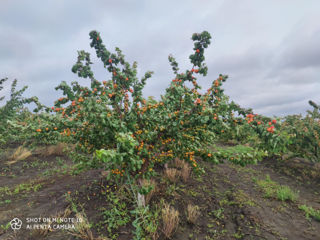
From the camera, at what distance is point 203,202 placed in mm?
5062

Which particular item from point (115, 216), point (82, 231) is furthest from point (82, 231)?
point (115, 216)

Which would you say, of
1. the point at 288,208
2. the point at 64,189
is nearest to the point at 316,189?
the point at 288,208

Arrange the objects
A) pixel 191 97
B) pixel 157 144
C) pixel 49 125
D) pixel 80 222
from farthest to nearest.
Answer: pixel 157 144 → pixel 80 222 → pixel 191 97 → pixel 49 125

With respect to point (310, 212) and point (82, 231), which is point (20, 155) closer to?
point (82, 231)

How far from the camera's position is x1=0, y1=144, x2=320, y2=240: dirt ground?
159 inches

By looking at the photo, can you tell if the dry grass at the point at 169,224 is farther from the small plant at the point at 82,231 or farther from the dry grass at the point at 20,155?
the dry grass at the point at 20,155

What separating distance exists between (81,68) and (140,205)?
3703 mm

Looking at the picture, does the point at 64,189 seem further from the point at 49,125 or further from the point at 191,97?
the point at 191,97

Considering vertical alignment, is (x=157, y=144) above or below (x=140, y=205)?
above

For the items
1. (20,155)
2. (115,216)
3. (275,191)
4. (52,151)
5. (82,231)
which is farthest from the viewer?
(52,151)

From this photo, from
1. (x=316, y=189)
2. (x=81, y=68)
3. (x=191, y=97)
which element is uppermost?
(x=81, y=68)

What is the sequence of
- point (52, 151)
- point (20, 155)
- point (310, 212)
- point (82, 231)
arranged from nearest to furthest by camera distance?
point (82, 231) < point (310, 212) < point (20, 155) < point (52, 151)

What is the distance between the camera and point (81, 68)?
5.08 m

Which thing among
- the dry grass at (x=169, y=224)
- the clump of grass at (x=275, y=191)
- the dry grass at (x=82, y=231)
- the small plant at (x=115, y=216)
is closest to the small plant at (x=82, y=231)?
the dry grass at (x=82, y=231)
